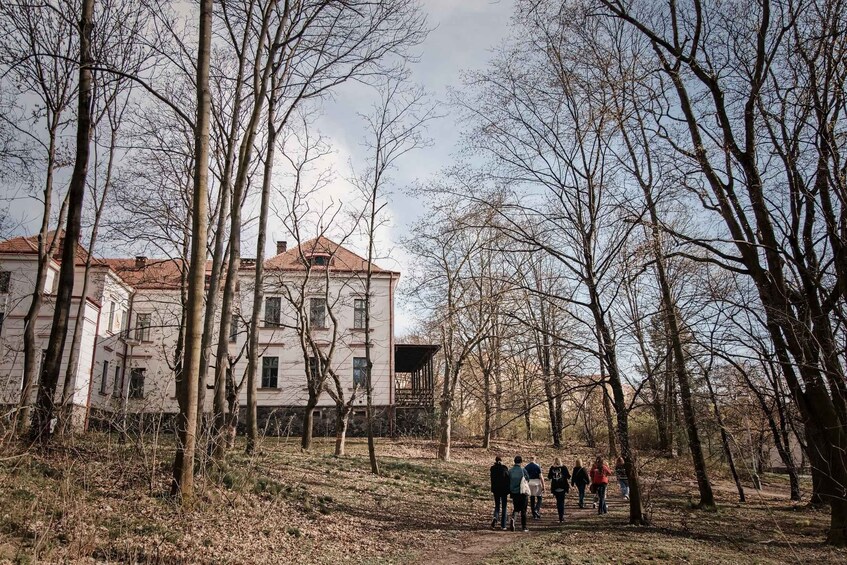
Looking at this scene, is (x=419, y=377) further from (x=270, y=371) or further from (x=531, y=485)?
(x=531, y=485)

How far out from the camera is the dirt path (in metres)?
9.91

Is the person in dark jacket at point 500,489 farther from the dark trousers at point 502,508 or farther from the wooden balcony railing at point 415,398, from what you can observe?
the wooden balcony railing at point 415,398

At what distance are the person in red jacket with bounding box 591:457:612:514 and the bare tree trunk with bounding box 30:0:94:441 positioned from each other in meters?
12.6

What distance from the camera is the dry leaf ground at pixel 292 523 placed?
7570 millimetres

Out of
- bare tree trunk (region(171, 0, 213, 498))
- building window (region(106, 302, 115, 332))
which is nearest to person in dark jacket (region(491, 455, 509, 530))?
bare tree trunk (region(171, 0, 213, 498))

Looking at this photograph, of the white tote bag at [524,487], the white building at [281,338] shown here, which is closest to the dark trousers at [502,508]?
the white tote bag at [524,487]

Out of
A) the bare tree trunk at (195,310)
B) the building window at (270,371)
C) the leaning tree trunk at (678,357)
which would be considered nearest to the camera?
the bare tree trunk at (195,310)

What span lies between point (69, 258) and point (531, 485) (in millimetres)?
11521

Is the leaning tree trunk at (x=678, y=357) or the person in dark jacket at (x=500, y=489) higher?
the leaning tree trunk at (x=678, y=357)

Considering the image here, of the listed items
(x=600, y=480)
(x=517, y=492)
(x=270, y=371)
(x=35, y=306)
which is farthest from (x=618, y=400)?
(x=270, y=371)

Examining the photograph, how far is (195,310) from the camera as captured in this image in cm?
939

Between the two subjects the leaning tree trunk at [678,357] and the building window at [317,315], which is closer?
the leaning tree trunk at [678,357]

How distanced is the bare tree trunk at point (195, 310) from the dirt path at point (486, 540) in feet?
13.1

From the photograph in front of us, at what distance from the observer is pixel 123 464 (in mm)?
9836
